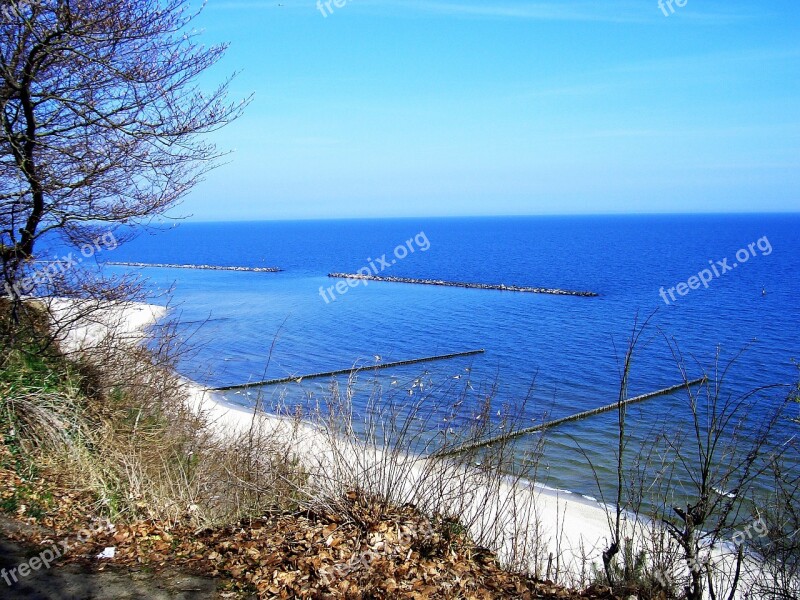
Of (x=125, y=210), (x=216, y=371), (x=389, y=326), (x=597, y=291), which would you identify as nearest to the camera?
(x=125, y=210)

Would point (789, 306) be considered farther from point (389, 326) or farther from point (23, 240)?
point (23, 240)

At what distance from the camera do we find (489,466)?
5.75 meters

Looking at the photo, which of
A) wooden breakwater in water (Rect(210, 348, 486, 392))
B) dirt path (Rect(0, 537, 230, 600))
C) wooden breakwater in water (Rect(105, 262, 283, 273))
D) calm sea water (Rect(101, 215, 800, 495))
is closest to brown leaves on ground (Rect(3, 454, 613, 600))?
dirt path (Rect(0, 537, 230, 600))

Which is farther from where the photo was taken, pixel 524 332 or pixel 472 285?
pixel 472 285

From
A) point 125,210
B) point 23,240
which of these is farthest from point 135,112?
point 23,240

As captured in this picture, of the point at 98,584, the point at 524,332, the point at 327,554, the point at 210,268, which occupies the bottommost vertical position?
the point at 524,332

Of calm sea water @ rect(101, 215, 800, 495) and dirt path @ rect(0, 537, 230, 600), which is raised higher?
dirt path @ rect(0, 537, 230, 600)

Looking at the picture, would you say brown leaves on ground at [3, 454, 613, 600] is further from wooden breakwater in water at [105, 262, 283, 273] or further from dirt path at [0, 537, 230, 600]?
wooden breakwater in water at [105, 262, 283, 273]

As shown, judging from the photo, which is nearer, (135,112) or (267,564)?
(267,564)

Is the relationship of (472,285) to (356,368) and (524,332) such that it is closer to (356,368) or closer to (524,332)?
(524,332)

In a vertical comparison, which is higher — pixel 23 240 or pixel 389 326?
pixel 23 240

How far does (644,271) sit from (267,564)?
90.7 metres

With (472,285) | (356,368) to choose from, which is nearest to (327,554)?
(356,368)

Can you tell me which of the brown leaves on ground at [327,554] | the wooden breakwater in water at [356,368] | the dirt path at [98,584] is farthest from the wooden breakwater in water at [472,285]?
the dirt path at [98,584]
